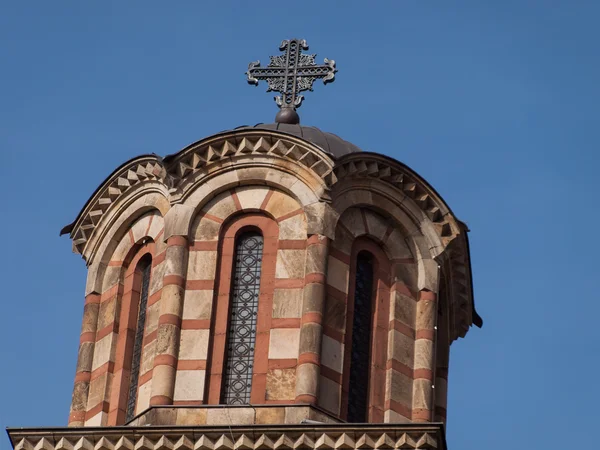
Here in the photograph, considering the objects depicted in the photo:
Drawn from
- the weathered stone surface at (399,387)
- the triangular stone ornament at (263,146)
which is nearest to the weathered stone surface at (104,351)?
the triangular stone ornament at (263,146)

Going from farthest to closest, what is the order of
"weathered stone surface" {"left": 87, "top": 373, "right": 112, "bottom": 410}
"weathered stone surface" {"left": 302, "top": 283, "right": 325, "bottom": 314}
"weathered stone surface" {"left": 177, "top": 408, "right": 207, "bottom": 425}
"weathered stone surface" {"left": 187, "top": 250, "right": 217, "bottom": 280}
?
1. "weathered stone surface" {"left": 87, "top": 373, "right": 112, "bottom": 410}
2. "weathered stone surface" {"left": 187, "top": 250, "right": 217, "bottom": 280}
3. "weathered stone surface" {"left": 302, "top": 283, "right": 325, "bottom": 314}
4. "weathered stone surface" {"left": 177, "top": 408, "right": 207, "bottom": 425}

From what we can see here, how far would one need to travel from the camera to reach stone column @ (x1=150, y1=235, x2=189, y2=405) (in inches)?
1703

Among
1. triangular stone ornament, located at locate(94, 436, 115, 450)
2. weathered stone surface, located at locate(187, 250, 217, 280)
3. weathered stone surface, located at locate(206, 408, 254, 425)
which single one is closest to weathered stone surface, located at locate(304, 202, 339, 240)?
weathered stone surface, located at locate(187, 250, 217, 280)

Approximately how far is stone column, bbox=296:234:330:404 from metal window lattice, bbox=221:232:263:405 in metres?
0.96

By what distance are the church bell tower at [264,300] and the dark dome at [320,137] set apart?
0.07 metres

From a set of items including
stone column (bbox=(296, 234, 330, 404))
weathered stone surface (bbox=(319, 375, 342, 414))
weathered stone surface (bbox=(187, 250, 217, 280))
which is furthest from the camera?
weathered stone surface (bbox=(187, 250, 217, 280))

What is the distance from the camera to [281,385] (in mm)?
43156

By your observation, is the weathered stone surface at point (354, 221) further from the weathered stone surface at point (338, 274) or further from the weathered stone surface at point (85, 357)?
the weathered stone surface at point (85, 357)

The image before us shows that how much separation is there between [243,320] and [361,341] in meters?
2.03

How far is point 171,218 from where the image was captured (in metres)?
45.2

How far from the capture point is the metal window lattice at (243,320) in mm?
43438

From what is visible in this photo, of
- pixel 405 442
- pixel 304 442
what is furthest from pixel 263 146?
pixel 405 442

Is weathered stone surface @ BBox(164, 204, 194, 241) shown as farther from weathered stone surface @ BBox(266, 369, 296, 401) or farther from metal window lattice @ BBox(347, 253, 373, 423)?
weathered stone surface @ BBox(266, 369, 296, 401)

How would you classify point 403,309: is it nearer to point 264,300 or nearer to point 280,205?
point 264,300
